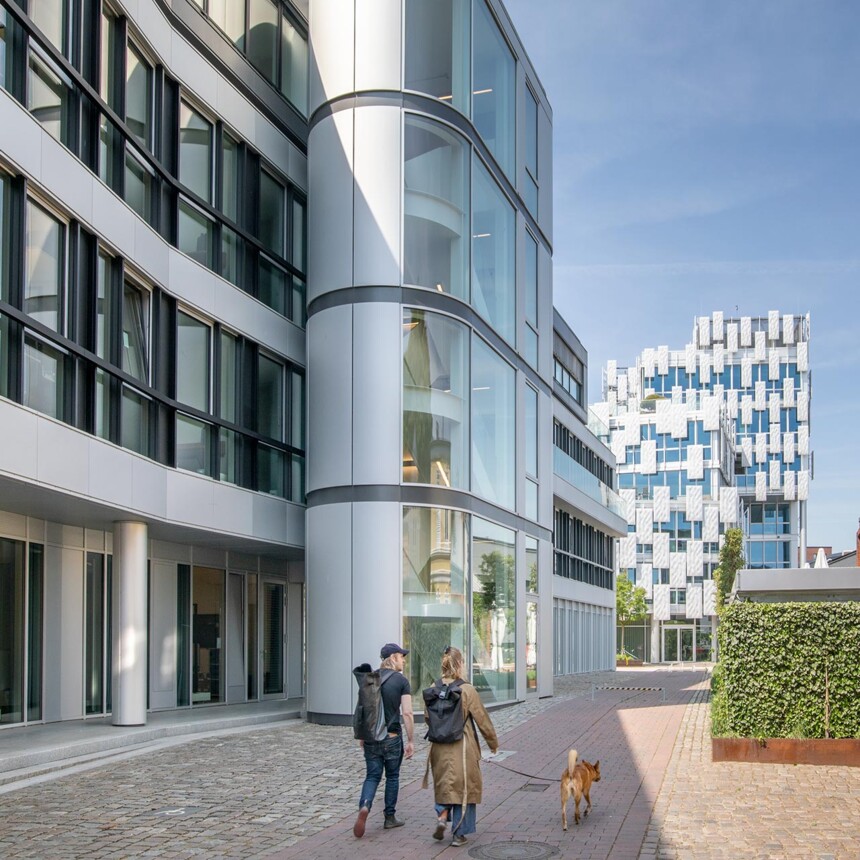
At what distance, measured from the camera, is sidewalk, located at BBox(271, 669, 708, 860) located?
1011cm

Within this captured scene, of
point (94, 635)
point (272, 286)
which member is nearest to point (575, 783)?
point (94, 635)

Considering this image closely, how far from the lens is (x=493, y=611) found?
23734 millimetres

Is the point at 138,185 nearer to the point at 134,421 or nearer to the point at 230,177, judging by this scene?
the point at 230,177

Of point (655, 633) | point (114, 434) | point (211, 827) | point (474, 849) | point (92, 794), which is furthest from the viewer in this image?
point (655, 633)

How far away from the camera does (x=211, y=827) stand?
35.8 ft

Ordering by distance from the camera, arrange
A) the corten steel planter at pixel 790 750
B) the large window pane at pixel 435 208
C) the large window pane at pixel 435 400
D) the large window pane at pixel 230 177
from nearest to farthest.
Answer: the corten steel planter at pixel 790 750
the large window pane at pixel 435 400
the large window pane at pixel 435 208
the large window pane at pixel 230 177

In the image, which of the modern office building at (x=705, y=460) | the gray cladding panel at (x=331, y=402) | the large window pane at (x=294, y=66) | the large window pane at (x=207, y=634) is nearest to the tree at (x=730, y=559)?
the modern office building at (x=705, y=460)

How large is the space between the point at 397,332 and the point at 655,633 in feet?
222

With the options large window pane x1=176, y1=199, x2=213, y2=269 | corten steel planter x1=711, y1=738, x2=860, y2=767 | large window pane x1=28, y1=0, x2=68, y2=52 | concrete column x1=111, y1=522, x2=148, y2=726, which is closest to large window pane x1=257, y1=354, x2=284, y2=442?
large window pane x1=176, y1=199, x2=213, y2=269

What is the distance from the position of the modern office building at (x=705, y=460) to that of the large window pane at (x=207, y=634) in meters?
59.8

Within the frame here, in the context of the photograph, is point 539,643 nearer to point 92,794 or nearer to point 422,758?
point 422,758

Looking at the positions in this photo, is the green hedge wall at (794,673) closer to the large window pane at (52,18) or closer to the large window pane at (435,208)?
the large window pane at (435,208)

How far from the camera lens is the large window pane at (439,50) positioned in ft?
72.4

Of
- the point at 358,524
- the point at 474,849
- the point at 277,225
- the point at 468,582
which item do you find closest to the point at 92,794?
the point at 474,849
